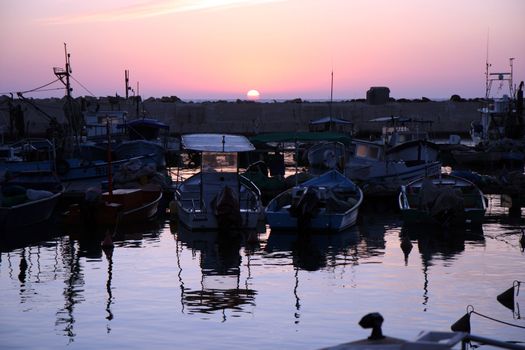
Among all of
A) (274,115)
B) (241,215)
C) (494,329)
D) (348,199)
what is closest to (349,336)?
(494,329)

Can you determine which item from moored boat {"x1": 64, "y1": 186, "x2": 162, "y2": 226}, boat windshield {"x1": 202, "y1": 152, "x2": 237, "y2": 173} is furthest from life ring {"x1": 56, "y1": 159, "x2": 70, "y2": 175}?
boat windshield {"x1": 202, "y1": 152, "x2": 237, "y2": 173}

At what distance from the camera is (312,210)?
2969 cm

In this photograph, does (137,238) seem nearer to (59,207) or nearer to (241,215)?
(241,215)

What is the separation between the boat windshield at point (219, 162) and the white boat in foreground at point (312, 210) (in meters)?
2.03

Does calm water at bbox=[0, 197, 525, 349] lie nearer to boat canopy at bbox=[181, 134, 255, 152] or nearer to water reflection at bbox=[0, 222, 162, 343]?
water reflection at bbox=[0, 222, 162, 343]

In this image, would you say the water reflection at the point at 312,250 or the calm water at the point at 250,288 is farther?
the water reflection at the point at 312,250

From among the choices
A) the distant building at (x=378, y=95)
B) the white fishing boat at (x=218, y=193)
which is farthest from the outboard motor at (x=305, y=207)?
the distant building at (x=378, y=95)

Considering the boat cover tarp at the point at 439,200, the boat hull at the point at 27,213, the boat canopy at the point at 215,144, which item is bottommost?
the boat hull at the point at 27,213

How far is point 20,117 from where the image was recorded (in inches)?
2179

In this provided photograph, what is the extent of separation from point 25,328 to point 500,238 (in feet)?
55.9

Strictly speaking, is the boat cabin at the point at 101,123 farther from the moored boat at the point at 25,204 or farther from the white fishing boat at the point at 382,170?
the moored boat at the point at 25,204

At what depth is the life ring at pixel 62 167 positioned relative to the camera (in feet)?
133

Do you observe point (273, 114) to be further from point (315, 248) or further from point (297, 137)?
point (315, 248)

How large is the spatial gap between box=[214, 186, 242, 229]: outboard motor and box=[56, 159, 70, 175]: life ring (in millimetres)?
13652
